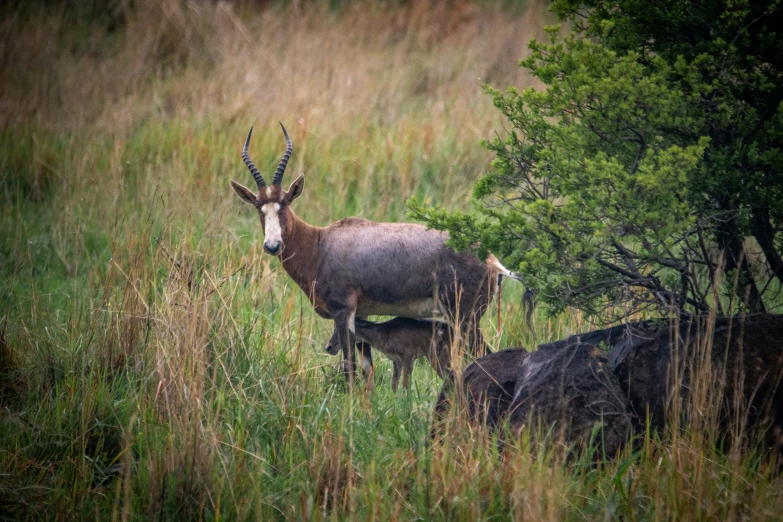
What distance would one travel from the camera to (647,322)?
19.3ft

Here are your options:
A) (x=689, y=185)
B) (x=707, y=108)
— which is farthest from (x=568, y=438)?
(x=707, y=108)

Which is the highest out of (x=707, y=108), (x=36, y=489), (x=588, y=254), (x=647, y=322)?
(x=707, y=108)

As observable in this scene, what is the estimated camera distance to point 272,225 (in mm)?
8156

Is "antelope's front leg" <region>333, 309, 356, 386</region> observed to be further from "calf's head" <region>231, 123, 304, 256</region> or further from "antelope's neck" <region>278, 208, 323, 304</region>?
"calf's head" <region>231, 123, 304, 256</region>

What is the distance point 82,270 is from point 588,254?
689 cm

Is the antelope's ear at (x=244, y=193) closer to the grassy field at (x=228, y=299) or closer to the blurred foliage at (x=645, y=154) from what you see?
the grassy field at (x=228, y=299)

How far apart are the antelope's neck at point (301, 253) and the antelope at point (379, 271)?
0.06ft

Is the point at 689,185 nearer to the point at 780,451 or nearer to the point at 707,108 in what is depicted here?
the point at 707,108

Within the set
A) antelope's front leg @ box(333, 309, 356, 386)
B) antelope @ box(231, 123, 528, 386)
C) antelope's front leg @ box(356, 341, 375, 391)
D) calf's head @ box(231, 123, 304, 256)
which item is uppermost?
calf's head @ box(231, 123, 304, 256)

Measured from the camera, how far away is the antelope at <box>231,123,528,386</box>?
8219 mm

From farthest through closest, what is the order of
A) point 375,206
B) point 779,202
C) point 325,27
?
point 325,27
point 375,206
point 779,202

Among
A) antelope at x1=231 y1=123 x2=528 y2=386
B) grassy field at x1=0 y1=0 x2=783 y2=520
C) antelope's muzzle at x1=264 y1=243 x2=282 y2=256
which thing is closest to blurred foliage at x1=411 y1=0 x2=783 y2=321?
grassy field at x1=0 y1=0 x2=783 y2=520

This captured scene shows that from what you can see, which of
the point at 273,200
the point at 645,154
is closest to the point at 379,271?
the point at 273,200

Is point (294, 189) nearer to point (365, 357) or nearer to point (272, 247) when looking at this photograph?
point (272, 247)
